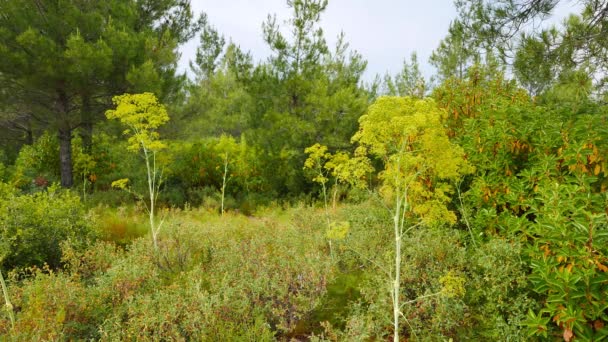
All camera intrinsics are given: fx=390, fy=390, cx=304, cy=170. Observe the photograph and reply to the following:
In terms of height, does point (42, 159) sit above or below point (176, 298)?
above

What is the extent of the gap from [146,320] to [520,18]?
6.46 metres

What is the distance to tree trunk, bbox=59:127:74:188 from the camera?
35.4 ft

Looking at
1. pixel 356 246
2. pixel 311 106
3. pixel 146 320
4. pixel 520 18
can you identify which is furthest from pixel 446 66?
pixel 146 320

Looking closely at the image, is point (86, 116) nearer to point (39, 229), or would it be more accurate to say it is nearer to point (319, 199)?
point (39, 229)

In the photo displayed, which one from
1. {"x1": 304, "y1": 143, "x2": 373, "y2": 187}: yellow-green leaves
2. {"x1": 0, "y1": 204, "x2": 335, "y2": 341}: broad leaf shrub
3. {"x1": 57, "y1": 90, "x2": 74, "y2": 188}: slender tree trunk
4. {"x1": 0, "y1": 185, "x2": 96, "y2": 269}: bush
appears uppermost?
{"x1": 57, "y1": 90, "x2": 74, "y2": 188}: slender tree trunk

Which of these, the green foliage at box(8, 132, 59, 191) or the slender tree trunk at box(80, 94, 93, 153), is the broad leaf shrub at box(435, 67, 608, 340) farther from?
the green foliage at box(8, 132, 59, 191)

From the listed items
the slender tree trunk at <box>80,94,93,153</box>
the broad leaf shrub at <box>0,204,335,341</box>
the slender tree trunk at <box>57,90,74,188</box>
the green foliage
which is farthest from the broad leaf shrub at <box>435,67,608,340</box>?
the green foliage

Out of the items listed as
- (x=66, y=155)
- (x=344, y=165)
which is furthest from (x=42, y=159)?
(x=344, y=165)

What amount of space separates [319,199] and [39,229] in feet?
22.4

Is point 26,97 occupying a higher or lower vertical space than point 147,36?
lower

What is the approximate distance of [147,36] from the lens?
10.7 meters

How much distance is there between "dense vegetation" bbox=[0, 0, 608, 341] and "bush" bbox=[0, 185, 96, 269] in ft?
0.10

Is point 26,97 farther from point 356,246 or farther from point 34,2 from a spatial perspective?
point 356,246

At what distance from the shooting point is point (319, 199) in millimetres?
10859
